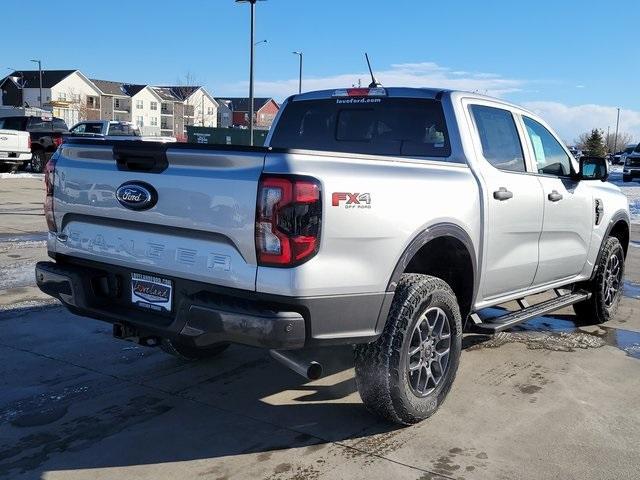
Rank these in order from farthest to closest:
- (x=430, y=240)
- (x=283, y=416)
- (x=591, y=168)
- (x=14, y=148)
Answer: (x=14, y=148) < (x=591, y=168) < (x=283, y=416) < (x=430, y=240)

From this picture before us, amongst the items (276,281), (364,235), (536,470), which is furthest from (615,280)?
(276,281)

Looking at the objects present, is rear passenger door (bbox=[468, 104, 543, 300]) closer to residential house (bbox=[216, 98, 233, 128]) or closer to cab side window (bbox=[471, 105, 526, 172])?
cab side window (bbox=[471, 105, 526, 172])

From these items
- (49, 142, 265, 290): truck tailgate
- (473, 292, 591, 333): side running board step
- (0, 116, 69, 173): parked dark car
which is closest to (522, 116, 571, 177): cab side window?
(473, 292, 591, 333): side running board step

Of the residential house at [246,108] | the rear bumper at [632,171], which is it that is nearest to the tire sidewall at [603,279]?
the rear bumper at [632,171]

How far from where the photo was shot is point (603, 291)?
6.33 meters

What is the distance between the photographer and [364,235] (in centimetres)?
333

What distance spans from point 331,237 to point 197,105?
101241mm

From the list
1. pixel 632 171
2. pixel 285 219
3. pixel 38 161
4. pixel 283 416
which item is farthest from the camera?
pixel 632 171

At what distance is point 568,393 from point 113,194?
3268mm

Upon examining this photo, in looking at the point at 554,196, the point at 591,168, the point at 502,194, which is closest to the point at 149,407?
the point at 502,194

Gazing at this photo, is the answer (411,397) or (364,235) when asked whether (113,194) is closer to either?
(364,235)

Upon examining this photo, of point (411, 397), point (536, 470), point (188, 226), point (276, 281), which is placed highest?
point (188, 226)

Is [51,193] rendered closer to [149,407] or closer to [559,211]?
[149,407]

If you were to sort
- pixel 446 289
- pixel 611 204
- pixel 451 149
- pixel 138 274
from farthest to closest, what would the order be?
pixel 611 204, pixel 451 149, pixel 446 289, pixel 138 274
